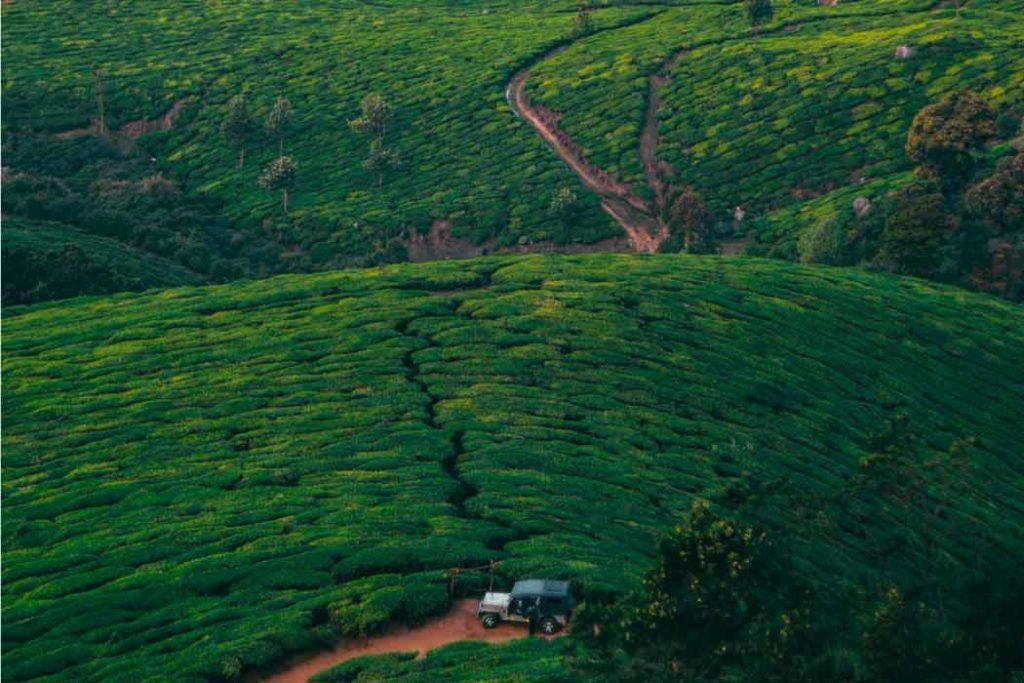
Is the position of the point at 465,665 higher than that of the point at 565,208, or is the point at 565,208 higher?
the point at 465,665

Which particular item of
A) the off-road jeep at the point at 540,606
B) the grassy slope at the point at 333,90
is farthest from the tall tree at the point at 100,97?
the off-road jeep at the point at 540,606

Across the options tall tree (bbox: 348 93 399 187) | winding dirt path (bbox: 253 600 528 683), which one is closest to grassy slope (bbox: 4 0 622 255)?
tall tree (bbox: 348 93 399 187)

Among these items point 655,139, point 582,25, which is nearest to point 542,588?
point 655,139

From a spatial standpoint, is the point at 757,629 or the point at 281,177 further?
the point at 281,177

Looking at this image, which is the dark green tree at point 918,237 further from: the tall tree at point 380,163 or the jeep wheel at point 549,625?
the jeep wheel at point 549,625

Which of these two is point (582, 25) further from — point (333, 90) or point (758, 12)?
point (333, 90)
